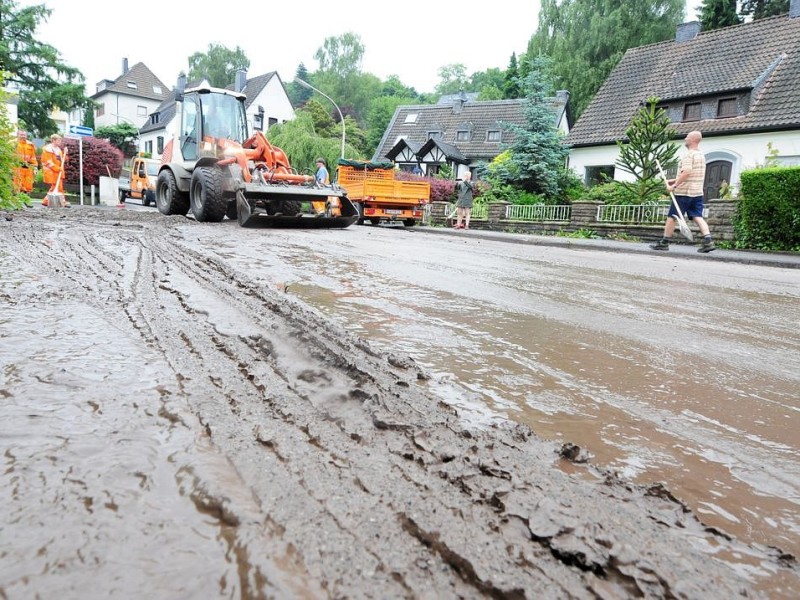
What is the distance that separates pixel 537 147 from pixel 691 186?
1455 cm

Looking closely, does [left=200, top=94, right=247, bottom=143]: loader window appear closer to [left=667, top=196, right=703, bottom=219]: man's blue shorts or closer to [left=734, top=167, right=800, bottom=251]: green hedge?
[left=667, top=196, right=703, bottom=219]: man's blue shorts

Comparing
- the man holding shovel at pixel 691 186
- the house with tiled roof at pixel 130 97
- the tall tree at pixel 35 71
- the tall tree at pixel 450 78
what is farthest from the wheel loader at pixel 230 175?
the tall tree at pixel 450 78

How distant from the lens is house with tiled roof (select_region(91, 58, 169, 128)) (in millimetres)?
72062

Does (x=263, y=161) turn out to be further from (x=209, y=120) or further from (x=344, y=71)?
(x=344, y=71)

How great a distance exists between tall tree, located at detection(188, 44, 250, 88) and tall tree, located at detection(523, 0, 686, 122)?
146ft

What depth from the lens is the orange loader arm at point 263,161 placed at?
12.1m

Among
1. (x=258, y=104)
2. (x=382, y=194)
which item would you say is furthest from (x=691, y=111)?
(x=258, y=104)

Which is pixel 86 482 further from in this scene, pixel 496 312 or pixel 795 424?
pixel 496 312

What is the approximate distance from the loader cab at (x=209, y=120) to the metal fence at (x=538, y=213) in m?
10.5

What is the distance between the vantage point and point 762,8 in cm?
3953

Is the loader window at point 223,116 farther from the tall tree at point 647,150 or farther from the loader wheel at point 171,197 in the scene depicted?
the tall tree at point 647,150

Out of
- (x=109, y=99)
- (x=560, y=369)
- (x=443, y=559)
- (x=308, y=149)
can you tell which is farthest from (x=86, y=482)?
(x=109, y=99)

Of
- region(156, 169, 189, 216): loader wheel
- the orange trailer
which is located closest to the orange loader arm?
region(156, 169, 189, 216): loader wheel

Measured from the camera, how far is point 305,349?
2.85 meters
